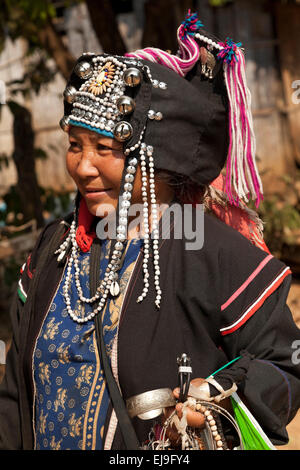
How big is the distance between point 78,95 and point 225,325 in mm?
949

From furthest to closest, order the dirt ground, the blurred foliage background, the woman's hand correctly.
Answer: the blurred foliage background
the dirt ground
the woman's hand

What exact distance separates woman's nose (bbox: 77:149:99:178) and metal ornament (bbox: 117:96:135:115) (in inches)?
7.1

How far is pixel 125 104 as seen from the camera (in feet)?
6.18

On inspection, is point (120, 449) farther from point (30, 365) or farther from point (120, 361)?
point (30, 365)

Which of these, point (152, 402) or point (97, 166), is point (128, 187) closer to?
point (97, 166)

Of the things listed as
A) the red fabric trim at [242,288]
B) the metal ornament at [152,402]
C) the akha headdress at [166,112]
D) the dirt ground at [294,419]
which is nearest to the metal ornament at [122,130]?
the akha headdress at [166,112]

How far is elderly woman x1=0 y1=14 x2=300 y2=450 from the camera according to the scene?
185 cm

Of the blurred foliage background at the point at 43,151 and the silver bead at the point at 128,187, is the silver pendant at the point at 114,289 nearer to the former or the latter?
the silver bead at the point at 128,187

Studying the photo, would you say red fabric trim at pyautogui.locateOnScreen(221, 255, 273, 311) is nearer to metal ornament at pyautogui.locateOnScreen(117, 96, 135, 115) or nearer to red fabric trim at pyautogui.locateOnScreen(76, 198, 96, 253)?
red fabric trim at pyautogui.locateOnScreen(76, 198, 96, 253)

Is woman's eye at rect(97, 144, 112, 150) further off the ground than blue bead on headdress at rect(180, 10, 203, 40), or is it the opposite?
blue bead on headdress at rect(180, 10, 203, 40)

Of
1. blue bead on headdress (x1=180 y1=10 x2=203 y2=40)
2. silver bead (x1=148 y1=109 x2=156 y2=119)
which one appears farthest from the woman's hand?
blue bead on headdress (x1=180 y1=10 x2=203 y2=40)

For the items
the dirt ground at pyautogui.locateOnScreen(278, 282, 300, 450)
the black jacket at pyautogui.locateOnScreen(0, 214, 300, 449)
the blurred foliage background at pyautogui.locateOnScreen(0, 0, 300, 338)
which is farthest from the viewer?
the blurred foliage background at pyautogui.locateOnScreen(0, 0, 300, 338)

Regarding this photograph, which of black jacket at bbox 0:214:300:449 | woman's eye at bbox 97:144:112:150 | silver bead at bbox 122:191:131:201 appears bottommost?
black jacket at bbox 0:214:300:449

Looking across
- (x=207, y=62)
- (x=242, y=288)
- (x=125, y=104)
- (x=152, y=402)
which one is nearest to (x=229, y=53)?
(x=207, y=62)
